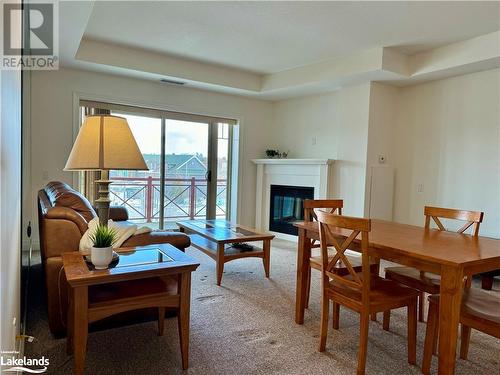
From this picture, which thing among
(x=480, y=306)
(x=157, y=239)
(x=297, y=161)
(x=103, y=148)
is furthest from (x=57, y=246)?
(x=297, y=161)

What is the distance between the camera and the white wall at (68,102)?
441 cm

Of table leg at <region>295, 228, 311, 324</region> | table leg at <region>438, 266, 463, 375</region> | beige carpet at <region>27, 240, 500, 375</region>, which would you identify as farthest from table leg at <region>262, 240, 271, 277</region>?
table leg at <region>438, 266, 463, 375</region>

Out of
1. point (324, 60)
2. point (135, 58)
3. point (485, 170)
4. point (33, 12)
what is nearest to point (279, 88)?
point (324, 60)

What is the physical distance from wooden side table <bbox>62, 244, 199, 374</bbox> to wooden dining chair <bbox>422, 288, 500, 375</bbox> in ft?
4.47

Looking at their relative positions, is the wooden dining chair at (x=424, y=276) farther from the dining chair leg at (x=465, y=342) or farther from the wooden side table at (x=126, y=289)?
the wooden side table at (x=126, y=289)

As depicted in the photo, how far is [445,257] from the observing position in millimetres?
1717

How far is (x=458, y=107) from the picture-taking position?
14.0 ft

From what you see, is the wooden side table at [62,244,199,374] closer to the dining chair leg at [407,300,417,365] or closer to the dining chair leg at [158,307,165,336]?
the dining chair leg at [158,307,165,336]

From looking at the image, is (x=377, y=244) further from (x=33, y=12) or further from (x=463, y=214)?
(x=33, y=12)

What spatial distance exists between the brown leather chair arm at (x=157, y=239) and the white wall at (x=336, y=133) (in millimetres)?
2871

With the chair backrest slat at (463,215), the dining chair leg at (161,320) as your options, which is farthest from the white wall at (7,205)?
the chair backrest slat at (463,215)

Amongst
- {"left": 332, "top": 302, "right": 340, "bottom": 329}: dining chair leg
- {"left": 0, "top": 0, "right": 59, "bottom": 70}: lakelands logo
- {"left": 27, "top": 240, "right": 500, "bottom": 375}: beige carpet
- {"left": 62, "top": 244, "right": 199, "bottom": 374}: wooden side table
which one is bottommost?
{"left": 27, "top": 240, "right": 500, "bottom": 375}: beige carpet

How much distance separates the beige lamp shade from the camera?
1.81m

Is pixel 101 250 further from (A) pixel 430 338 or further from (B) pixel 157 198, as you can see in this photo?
(B) pixel 157 198
